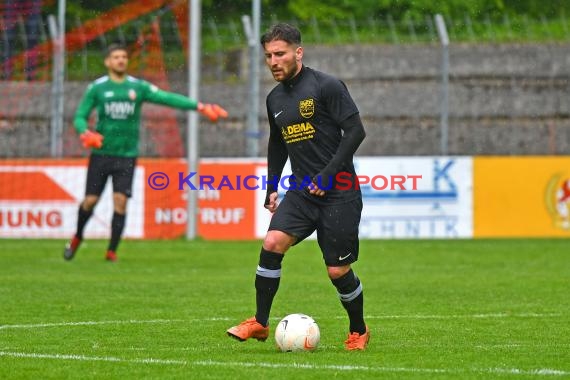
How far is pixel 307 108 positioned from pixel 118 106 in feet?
26.4

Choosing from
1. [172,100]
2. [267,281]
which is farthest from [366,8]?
[267,281]

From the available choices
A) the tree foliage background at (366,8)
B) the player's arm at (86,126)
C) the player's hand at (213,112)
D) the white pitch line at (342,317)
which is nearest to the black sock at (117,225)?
the player's arm at (86,126)

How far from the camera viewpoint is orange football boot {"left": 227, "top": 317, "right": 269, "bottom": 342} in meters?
8.48

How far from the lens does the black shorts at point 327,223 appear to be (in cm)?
866

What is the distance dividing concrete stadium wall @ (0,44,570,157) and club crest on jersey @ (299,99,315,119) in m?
14.4

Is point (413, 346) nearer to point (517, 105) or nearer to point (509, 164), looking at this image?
point (509, 164)

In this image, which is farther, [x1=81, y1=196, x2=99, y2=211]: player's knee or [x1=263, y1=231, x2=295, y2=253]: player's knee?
[x1=81, y1=196, x2=99, y2=211]: player's knee

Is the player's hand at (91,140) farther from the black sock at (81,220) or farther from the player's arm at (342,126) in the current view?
the player's arm at (342,126)

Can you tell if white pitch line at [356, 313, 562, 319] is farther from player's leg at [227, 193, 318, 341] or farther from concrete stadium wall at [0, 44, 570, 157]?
concrete stadium wall at [0, 44, 570, 157]

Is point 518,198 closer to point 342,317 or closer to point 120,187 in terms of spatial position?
point 120,187

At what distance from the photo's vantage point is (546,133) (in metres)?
24.0

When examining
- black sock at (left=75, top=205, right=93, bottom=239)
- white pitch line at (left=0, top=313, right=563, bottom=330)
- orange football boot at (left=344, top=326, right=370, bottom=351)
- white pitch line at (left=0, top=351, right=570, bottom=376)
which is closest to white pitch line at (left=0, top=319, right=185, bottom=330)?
white pitch line at (left=0, top=313, right=563, bottom=330)

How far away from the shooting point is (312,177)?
876 cm

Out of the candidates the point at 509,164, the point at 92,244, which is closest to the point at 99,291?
the point at 92,244
